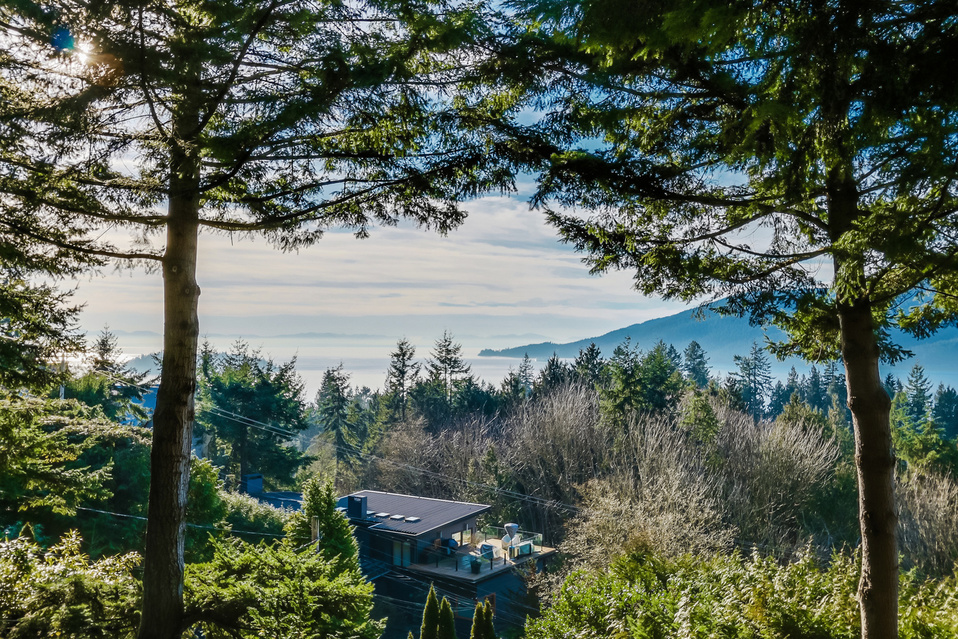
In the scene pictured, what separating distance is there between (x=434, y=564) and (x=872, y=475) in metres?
18.3

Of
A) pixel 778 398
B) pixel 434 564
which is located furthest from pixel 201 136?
pixel 778 398

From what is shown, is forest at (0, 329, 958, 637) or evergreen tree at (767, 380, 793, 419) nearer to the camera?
forest at (0, 329, 958, 637)

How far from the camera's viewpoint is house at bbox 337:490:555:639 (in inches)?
751

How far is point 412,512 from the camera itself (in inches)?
873

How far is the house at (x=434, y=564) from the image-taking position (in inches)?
751

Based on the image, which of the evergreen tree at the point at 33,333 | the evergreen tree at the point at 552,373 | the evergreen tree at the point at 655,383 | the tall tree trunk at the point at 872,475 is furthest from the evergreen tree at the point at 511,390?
the tall tree trunk at the point at 872,475

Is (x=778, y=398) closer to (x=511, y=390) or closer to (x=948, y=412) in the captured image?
(x=948, y=412)

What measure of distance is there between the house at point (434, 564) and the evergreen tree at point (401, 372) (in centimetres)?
1718

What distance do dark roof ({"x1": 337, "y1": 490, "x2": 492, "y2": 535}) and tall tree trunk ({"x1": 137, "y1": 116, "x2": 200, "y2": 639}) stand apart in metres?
15.1

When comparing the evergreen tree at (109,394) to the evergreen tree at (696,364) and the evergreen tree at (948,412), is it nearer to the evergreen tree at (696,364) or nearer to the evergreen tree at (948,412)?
the evergreen tree at (696,364)

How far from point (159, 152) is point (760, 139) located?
4.63 meters

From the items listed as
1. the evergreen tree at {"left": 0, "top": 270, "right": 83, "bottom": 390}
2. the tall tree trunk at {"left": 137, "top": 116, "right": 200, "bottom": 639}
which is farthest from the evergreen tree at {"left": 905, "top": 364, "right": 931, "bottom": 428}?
the evergreen tree at {"left": 0, "top": 270, "right": 83, "bottom": 390}

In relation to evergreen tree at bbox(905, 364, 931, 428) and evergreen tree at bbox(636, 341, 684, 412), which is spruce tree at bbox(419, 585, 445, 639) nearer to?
evergreen tree at bbox(636, 341, 684, 412)

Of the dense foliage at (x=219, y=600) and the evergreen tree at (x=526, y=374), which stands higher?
the evergreen tree at (x=526, y=374)
